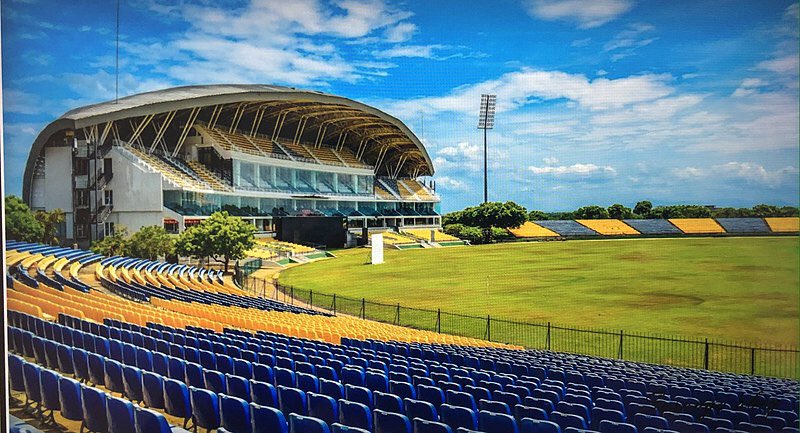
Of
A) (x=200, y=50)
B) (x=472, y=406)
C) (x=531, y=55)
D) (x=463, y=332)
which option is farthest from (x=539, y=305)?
(x=472, y=406)

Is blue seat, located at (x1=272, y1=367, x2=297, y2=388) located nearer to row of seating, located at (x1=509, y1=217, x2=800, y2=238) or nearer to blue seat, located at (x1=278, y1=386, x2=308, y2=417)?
blue seat, located at (x1=278, y1=386, x2=308, y2=417)

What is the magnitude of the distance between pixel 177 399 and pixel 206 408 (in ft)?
0.88

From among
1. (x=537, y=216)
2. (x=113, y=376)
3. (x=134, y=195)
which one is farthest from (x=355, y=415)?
(x=134, y=195)

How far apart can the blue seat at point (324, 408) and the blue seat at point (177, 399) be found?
0.74m

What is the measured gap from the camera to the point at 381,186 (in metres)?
23.3

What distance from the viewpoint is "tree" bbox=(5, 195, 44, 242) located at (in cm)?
679

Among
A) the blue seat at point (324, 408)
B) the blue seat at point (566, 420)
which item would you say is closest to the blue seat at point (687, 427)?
the blue seat at point (566, 420)

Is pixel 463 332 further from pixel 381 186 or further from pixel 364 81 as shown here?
pixel 381 186

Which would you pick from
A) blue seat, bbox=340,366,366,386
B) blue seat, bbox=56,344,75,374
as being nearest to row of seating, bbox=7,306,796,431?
blue seat, bbox=340,366,366,386

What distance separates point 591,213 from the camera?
7.85 meters

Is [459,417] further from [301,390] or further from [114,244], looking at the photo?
[114,244]

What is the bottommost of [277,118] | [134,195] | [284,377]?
[284,377]

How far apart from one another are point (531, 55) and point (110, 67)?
5.47 meters

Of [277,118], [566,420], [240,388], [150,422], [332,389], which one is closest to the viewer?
[150,422]
